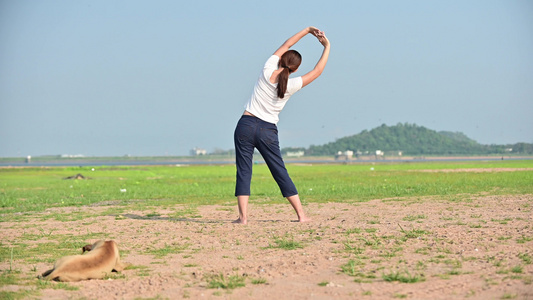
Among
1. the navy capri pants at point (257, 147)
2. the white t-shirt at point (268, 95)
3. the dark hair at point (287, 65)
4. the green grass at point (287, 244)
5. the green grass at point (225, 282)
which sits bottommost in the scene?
the green grass at point (225, 282)

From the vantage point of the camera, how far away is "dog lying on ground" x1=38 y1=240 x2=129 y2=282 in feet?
16.4

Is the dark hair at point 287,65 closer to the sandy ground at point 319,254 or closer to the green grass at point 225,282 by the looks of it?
the sandy ground at point 319,254

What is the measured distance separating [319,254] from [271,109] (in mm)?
2775

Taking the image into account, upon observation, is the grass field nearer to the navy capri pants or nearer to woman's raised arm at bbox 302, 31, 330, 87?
the navy capri pants

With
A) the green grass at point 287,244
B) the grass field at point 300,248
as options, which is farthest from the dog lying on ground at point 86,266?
the green grass at point 287,244

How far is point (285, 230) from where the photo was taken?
7.59 m

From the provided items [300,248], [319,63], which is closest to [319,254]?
[300,248]

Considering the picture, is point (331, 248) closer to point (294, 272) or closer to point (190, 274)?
point (294, 272)

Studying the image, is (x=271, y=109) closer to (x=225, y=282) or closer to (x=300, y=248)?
(x=300, y=248)

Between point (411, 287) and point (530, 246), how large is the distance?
82.1 inches

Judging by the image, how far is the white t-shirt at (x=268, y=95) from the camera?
7.87m

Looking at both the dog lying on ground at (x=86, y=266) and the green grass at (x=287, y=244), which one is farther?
the green grass at (x=287, y=244)

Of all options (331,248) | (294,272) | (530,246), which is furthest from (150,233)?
(530,246)

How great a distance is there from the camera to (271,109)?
8000 mm
